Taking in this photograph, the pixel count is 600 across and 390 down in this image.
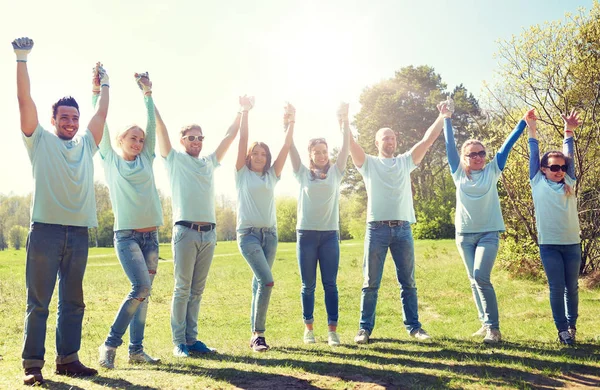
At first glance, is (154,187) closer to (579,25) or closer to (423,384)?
(423,384)

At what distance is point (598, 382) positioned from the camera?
507 cm

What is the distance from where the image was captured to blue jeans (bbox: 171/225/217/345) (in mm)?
6102

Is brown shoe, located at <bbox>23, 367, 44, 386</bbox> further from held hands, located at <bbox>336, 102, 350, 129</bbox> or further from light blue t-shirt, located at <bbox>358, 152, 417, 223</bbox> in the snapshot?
held hands, located at <bbox>336, 102, 350, 129</bbox>

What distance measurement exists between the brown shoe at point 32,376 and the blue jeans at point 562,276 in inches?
239

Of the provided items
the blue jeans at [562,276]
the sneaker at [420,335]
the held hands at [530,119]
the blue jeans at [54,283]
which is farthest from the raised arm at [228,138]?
the blue jeans at [562,276]

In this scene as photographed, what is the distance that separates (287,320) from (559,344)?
19.3 ft

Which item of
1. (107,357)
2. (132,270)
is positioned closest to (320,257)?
(132,270)

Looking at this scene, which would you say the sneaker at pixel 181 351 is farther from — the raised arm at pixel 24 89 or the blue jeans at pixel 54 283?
the raised arm at pixel 24 89

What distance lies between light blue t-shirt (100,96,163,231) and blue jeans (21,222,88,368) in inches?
22.8

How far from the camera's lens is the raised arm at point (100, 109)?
555cm

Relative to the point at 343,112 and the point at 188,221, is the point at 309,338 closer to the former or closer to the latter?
the point at 188,221

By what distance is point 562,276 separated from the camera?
265 inches

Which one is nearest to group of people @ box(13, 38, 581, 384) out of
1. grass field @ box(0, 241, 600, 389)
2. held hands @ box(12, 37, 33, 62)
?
held hands @ box(12, 37, 33, 62)

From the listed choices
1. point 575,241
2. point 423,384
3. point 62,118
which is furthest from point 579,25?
point 62,118
